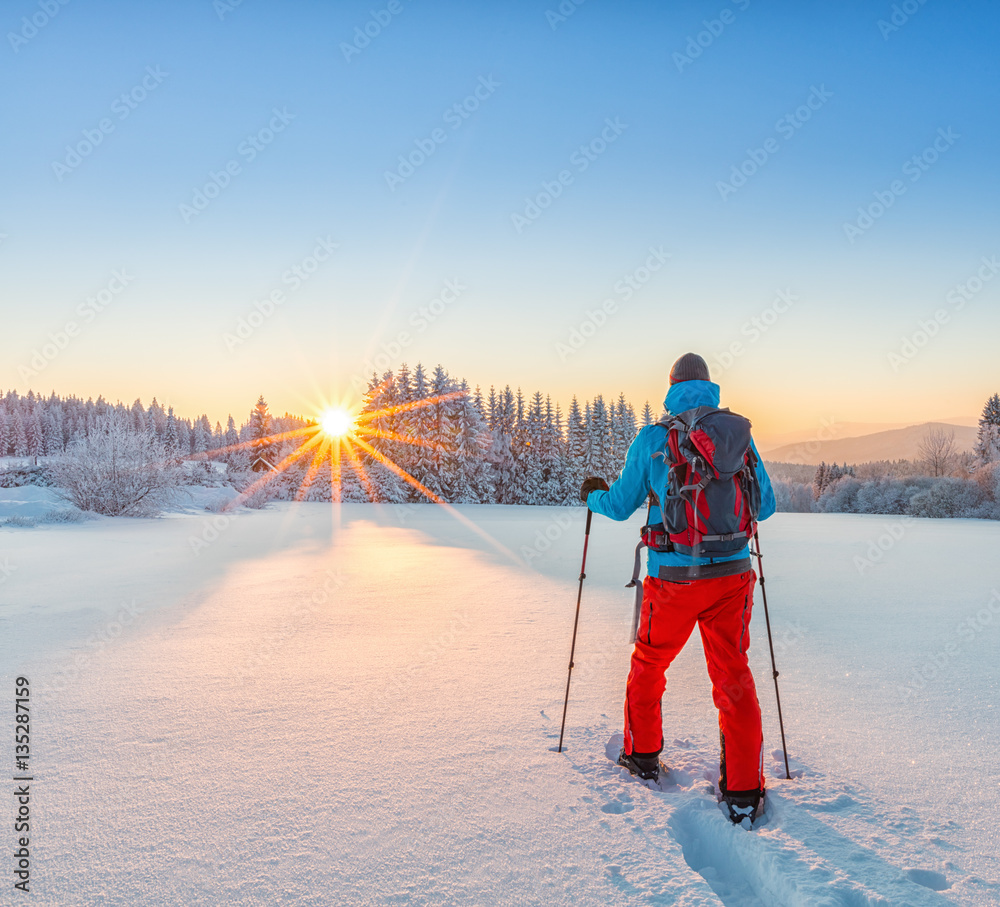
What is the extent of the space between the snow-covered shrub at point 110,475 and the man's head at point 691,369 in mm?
22036

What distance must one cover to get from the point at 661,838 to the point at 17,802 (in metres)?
3.00

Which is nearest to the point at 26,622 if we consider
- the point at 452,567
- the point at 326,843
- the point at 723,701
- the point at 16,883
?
the point at 16,883

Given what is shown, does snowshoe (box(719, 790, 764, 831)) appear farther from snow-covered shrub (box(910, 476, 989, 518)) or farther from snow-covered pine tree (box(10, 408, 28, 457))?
snow-covered pine tree (box(10, 408, 28, 457))

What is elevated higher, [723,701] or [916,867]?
[723,701]

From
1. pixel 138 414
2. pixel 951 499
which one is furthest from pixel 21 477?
pixel 138 414

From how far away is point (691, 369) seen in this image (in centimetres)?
306

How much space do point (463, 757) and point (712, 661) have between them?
4.80 ft

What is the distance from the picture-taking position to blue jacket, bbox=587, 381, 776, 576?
288 cm

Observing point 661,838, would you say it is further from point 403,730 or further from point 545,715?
point 403,730

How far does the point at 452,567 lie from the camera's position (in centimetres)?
1026

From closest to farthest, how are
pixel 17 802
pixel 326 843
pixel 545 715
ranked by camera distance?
pixel 326 843, pixel 17 802, pixel 545 715

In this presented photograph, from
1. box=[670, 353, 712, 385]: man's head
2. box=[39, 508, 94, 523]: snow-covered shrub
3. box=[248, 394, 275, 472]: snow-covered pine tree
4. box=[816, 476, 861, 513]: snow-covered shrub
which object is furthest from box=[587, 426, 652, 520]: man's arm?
box=[248, 394, 275, 472]: snow-covered pine tree

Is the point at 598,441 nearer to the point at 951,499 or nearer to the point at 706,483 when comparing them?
the point at 951,499

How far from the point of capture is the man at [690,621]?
267cm
